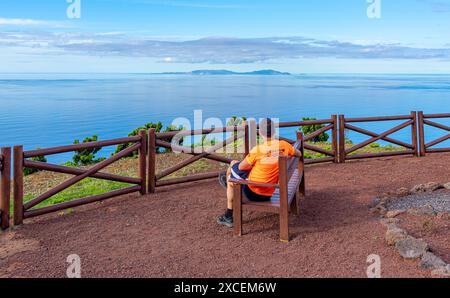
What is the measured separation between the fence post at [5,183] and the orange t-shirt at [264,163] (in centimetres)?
358

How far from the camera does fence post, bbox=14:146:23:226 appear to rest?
6.29m

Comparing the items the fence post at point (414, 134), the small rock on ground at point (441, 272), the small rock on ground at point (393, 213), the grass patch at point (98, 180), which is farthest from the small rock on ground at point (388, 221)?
the fence post at point (414, 134)

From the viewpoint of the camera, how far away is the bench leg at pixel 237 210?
5.55m

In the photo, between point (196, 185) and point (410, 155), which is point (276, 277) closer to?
point (196, 185)

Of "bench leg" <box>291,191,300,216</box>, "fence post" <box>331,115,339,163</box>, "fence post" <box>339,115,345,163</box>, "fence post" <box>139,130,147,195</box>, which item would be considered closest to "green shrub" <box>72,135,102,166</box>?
"fence post" <box>139,130,147,195</box>

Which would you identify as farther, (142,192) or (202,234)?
(142,192)

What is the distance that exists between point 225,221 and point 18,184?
317 cm

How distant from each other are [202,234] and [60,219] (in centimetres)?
244

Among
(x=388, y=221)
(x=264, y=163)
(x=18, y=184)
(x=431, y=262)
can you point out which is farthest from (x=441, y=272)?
(x=18, y=184)

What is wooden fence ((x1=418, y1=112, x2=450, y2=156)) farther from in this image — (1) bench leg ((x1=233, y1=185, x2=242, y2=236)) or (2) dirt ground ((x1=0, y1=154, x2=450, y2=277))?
(1) bench leg ((x1=233, y1=185, x2=242, y2=236))

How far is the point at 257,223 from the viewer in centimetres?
612
